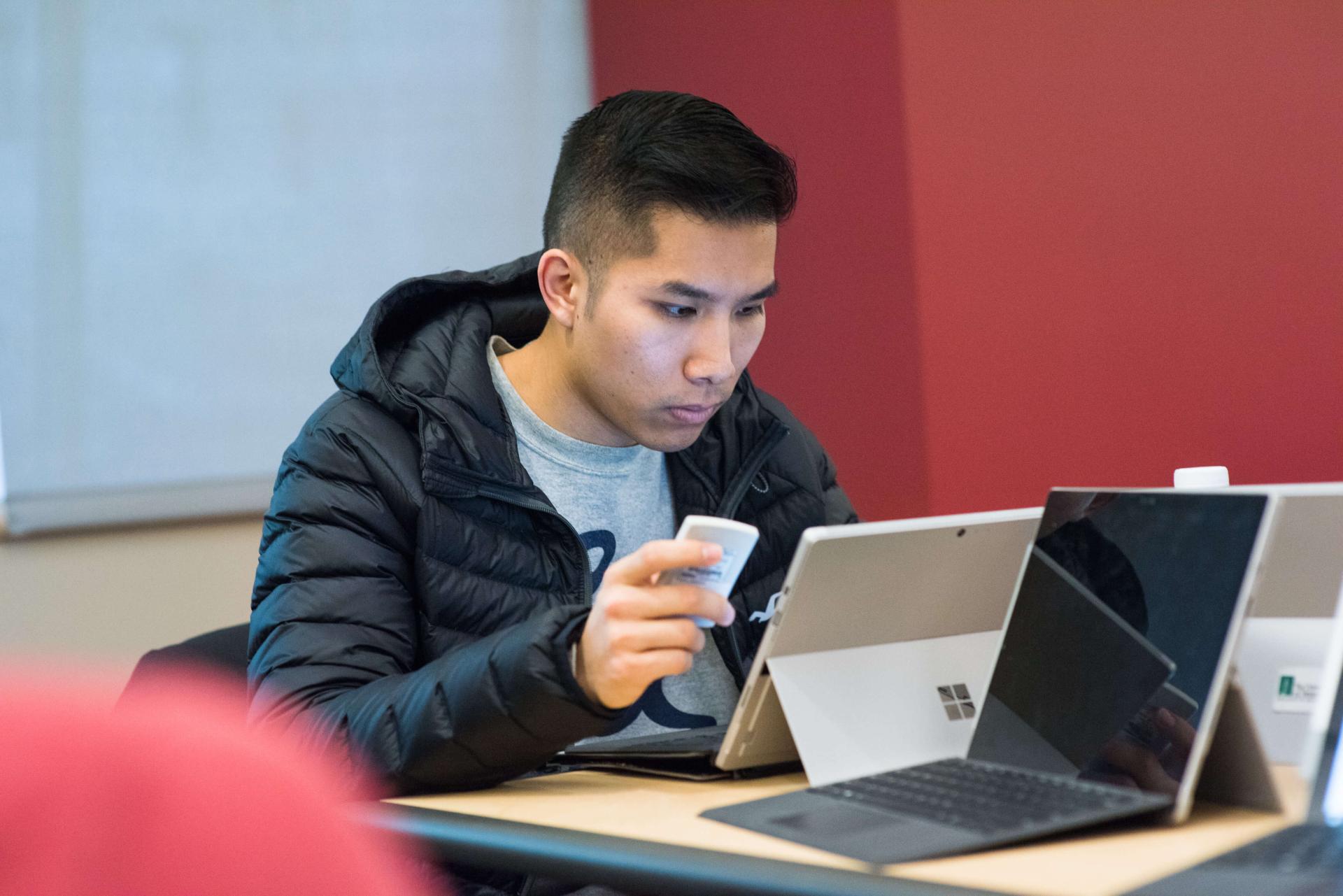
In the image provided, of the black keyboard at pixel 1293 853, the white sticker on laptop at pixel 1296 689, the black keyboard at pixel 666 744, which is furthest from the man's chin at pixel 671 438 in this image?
the black keyboard at pixel 1293 853

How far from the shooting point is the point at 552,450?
5.77 feet

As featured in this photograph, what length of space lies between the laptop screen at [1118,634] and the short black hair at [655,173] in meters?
0.65

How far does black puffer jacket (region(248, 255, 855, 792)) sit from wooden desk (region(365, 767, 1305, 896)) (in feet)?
0.21

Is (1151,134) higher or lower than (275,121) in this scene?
lower

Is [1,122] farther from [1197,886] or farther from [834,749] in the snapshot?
[1197,886]

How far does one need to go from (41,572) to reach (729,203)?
1.75m

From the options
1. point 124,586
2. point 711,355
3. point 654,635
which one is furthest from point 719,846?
point 124,586

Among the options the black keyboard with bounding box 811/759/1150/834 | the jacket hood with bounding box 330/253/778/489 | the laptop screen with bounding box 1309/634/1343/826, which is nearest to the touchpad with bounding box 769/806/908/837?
the black keyboard with bounding box 811/759/1150/834

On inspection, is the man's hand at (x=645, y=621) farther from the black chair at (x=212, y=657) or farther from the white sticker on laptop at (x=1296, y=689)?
the black chair at (x=212, y=657)

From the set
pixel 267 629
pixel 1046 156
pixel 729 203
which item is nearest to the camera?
pixel 267 629

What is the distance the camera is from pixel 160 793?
0.23 m

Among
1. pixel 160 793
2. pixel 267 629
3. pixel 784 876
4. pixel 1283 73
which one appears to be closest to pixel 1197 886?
Result: pixel 784 876

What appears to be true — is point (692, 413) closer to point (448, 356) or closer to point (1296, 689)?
point (448, 356)

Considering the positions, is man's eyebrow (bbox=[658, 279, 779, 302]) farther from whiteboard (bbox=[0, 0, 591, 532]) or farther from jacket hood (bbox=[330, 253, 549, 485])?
whiteboard (bbox=[0, 0, 591, 532])
